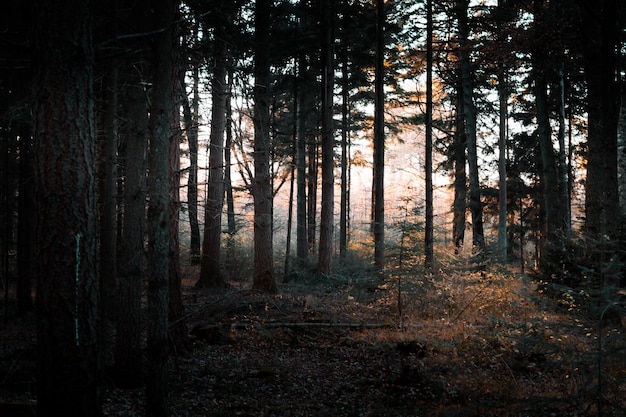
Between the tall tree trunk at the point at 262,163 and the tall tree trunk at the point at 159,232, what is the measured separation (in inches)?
282

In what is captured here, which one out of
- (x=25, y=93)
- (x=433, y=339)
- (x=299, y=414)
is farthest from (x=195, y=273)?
(x=299, y=414)

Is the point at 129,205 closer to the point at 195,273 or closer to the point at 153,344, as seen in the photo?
the point at 153,344

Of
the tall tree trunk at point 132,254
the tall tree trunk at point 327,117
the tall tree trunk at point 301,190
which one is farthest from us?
the tall tree trunk at point 301,190

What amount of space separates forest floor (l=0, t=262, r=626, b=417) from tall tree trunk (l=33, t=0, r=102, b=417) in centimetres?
83

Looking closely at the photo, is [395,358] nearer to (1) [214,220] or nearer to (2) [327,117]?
(1) [214,220]

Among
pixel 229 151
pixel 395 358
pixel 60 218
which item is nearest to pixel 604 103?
pixel 395 358

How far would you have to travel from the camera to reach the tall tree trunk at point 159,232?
4.71m

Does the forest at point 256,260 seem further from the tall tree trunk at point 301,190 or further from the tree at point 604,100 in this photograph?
the tall tree trunk at point 301,190

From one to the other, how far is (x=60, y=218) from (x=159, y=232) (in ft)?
4.25

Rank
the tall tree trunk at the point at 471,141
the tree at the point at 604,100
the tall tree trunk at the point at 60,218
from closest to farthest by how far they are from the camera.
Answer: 1. the tall tree trunk at the point at 60,218
2. the tree at the point at 604,100
3. the tall tree trunk at the point at 471,141

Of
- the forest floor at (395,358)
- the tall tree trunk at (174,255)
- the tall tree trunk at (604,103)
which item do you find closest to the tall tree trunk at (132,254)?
the forest floor at (395,358)

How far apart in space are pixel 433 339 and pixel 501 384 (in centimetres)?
221

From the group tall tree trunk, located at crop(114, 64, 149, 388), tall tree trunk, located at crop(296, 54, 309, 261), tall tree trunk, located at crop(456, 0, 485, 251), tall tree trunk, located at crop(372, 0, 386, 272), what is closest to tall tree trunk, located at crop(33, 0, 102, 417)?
tall tree trunk, located at crop(114, 64, 149, 388)

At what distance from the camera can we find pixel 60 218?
3.77m
